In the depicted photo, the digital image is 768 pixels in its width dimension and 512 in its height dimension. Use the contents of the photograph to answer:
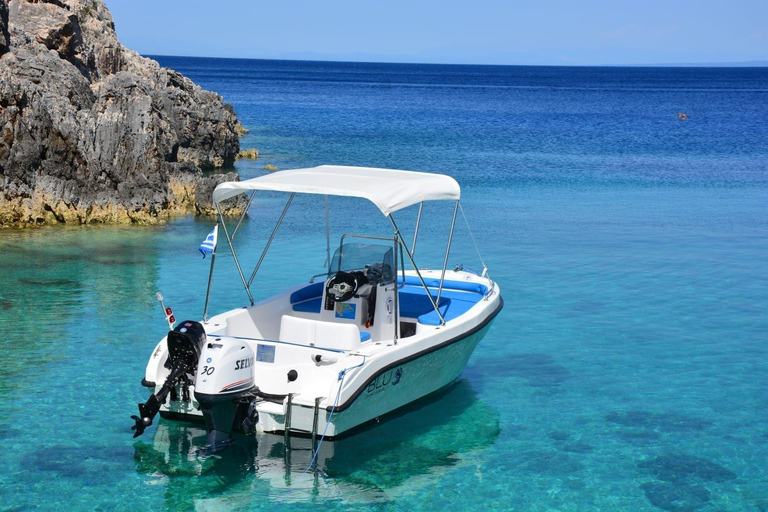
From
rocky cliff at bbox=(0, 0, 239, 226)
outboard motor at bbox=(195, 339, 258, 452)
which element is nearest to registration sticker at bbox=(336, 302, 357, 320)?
outboard motor at bbox=(195, 339, 258, 452)

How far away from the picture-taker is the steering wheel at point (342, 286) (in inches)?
406

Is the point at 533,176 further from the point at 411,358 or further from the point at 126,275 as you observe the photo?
the point at 411,358

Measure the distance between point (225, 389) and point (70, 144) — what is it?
14213 mm

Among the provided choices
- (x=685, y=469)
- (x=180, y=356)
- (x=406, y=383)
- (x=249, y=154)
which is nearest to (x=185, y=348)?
(x=180, y=356)

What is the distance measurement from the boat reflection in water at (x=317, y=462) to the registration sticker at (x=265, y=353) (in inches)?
30.9

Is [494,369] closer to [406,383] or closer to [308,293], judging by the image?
[406,383]

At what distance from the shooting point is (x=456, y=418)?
10.4 m

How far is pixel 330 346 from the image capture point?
9.52 m

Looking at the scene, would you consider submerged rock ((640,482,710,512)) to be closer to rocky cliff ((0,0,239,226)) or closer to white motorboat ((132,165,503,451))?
white motorboat ((132,165,503,451))

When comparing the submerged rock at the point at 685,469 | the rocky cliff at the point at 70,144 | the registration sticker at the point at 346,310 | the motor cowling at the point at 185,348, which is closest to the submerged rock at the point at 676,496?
the submerged rock at the point at 685,469

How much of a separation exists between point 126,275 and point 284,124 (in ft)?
135

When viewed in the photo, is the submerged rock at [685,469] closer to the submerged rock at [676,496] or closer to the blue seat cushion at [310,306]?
the submerged rock at [676,496]

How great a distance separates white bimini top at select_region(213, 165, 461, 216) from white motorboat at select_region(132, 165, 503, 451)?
17mm

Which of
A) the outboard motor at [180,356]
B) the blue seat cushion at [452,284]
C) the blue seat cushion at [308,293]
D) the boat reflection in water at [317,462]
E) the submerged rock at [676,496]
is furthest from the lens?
the blue seat cushion at [452,284]
